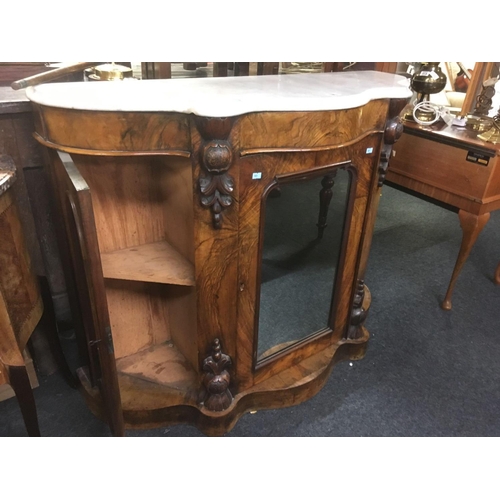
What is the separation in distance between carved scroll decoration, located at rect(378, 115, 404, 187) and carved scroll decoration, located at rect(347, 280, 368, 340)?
0.39m

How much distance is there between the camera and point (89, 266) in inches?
32.5

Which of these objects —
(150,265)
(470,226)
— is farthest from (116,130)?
(470,226)

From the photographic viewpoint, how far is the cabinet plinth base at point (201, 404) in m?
1.24

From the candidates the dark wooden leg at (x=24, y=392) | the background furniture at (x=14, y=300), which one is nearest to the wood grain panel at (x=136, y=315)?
the background furniture at (x=14, y=300)

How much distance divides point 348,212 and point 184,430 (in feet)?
2.57

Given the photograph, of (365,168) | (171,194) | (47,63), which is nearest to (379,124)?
(365,168)

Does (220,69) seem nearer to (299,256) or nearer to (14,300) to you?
(299,256)

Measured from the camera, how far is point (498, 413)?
1.39 m

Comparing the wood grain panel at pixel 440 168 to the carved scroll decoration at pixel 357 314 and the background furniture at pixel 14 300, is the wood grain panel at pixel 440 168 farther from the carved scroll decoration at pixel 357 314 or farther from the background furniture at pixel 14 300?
the background furniture at pixel 14 300

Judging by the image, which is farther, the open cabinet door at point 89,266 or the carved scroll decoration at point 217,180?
the carved scroll decoration at point 217,180

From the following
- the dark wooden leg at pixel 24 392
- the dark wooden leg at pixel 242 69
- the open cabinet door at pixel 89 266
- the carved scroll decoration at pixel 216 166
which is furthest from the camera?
the dark wooden leg at pixel 242 69

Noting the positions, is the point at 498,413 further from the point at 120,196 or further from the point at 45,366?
the point at 45,366

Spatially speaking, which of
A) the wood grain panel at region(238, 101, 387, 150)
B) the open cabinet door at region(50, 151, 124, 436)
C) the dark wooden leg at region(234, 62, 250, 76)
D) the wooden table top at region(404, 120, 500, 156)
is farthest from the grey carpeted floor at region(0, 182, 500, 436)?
the dark wooden leg at region(234, 62, 250, 76)

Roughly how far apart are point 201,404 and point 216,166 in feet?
2.25
